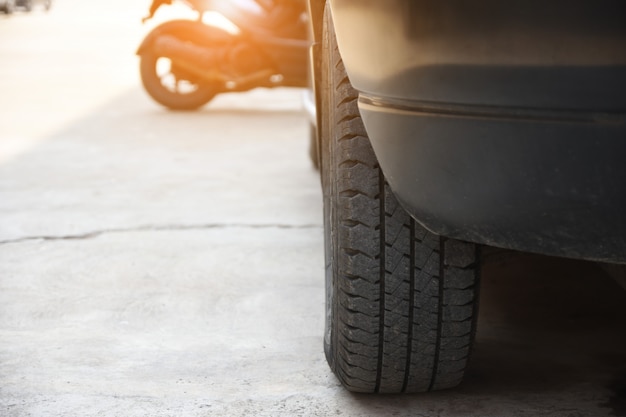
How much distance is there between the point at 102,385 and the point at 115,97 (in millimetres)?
5891

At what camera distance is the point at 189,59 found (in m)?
6.74

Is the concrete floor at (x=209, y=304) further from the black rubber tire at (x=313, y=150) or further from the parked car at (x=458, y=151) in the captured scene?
the parked car at (x=458, y=151)

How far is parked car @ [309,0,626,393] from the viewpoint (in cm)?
125

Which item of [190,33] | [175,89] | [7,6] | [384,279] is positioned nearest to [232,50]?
[190,33]

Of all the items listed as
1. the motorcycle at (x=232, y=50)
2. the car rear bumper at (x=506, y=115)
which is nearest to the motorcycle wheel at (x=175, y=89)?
the motorcycle at (x=232, y=50)

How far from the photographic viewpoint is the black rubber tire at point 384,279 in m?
1.74

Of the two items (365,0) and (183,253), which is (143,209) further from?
(365,0)

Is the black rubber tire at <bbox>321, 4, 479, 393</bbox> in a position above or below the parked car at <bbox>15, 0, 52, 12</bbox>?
above

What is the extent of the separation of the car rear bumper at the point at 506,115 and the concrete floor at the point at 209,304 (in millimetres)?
541

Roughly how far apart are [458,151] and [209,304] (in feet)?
4.67

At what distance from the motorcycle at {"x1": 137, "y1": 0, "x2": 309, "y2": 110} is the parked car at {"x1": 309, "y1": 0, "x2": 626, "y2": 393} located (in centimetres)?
493

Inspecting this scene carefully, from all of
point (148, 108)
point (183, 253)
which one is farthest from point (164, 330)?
point (148, 108)

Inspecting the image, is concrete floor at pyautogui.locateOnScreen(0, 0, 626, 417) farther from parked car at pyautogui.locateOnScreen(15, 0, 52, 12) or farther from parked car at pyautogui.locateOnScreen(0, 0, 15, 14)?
parked car at pyautogui.locateOnScreen(15, 0, 52, 12)

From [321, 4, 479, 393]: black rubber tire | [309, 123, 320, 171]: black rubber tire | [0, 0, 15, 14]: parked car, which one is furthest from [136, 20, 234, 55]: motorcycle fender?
[0, 0, 15, 14]: parked car
